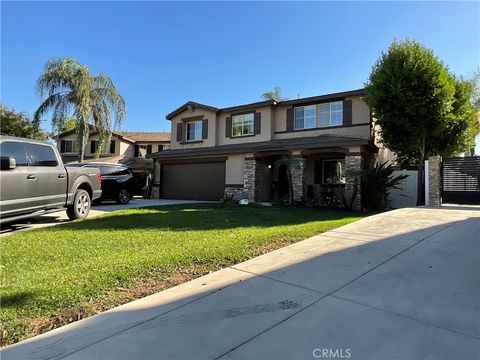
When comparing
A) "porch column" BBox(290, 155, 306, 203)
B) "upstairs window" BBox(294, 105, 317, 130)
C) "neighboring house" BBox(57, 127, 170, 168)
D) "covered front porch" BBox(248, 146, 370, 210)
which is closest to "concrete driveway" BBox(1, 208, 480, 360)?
"covered front porch" BBox(248, 146, 370, 210)

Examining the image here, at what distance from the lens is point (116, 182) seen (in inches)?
587

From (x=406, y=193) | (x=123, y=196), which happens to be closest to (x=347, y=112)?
(x=406, y=193)

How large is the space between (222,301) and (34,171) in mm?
5930

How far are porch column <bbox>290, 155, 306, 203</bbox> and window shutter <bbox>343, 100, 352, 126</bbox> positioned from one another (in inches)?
123

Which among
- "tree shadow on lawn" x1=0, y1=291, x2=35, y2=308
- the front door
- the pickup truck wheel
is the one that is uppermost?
the front door

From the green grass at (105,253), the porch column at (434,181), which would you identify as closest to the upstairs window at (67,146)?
the green grass at (105,253)

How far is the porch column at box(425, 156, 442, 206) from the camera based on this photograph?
48.2ft

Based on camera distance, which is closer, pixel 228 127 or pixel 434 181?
pixel 434 181

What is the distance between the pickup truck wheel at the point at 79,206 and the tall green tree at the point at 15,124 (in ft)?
73.9

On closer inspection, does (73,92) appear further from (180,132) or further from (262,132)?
(262,132)

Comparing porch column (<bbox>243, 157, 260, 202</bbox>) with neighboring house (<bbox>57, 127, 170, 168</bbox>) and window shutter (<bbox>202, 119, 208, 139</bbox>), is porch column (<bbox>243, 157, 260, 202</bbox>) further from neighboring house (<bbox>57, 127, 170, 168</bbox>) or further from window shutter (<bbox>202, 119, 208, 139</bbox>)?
neighboring house (<bbox>57, 127, 170, 168</bbox>)

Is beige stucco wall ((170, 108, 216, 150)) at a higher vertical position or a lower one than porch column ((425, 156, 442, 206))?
higher

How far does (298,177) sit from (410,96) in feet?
19.4

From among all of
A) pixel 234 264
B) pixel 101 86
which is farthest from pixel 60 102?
pixel 234 264
